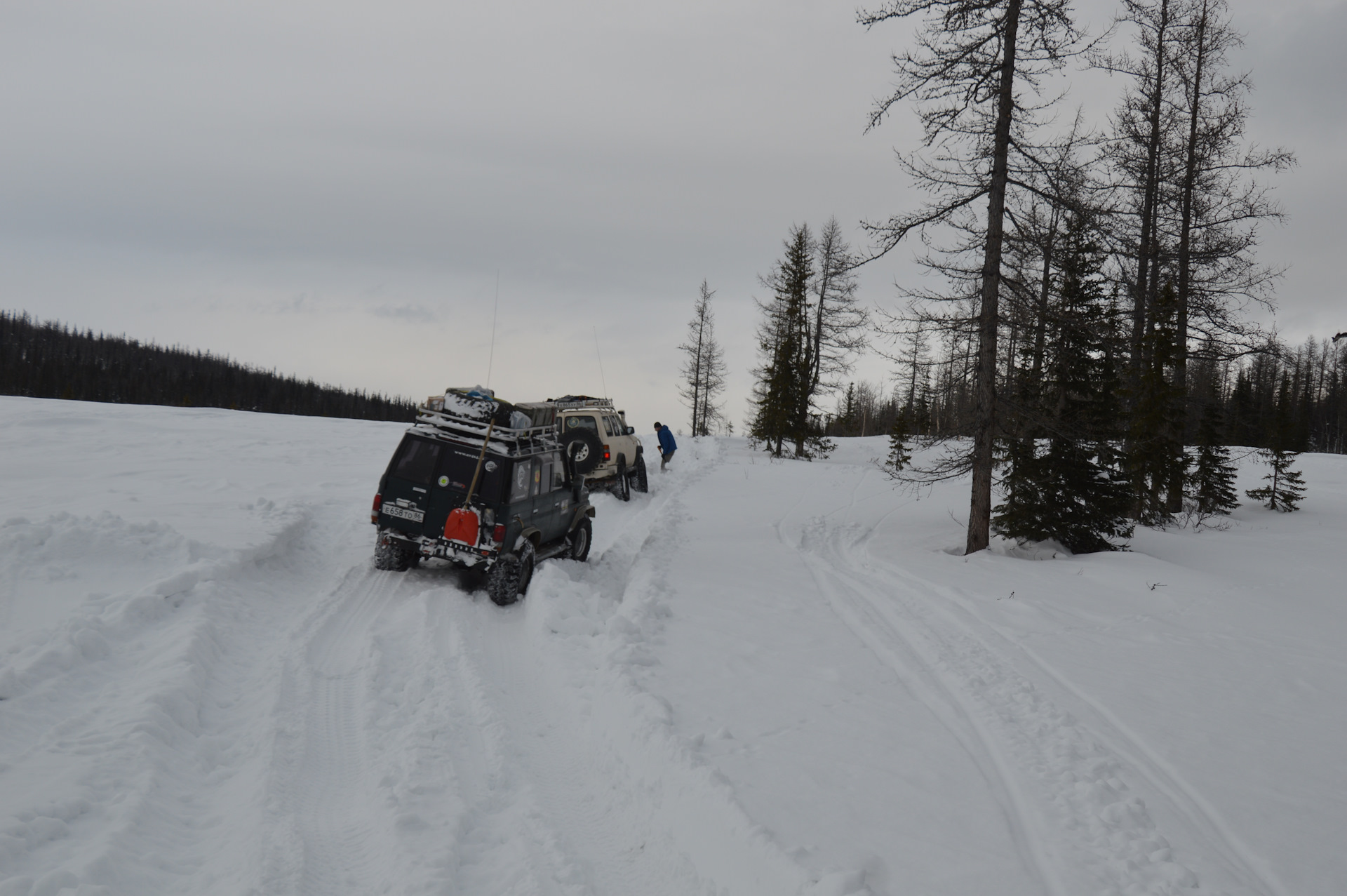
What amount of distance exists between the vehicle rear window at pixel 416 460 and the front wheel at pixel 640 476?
409 inches

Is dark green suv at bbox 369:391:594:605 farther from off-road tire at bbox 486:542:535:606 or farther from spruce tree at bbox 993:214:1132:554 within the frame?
spruce tree at bbox 993:214:1132:554

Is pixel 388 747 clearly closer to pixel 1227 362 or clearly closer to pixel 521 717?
pixel 521 717

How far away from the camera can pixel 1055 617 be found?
9.73 meters

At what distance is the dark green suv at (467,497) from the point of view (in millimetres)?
9031

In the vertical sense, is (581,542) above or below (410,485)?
below

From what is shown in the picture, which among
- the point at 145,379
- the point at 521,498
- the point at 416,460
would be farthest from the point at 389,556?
the point at 145,379

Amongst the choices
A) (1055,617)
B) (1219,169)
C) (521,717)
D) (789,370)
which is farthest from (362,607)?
(789,370)

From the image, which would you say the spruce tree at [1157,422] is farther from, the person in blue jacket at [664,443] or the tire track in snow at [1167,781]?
the person in blue jacket at [664,443]

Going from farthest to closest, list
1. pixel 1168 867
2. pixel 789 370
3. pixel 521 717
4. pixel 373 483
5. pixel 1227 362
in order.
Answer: pixel 789 370 < pixel 1227 362 < pixel 373 483 < pixel 521 717 < pixel 1168 867

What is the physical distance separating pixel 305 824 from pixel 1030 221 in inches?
551

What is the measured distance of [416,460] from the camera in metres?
9.52

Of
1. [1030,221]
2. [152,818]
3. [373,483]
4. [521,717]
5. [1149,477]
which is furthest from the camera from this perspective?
[1149,477]

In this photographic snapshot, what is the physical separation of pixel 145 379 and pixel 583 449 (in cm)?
10416

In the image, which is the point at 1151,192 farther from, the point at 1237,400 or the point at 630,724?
the point at 1237,400
